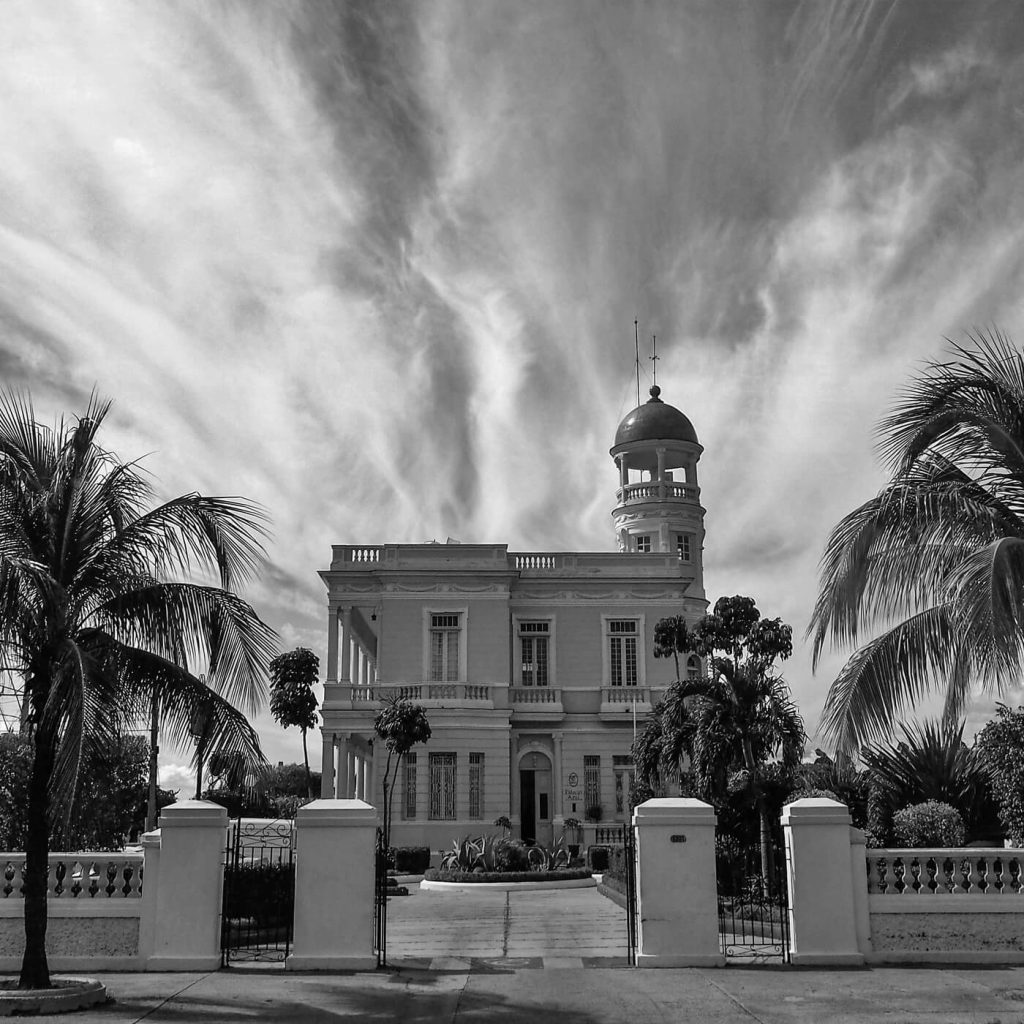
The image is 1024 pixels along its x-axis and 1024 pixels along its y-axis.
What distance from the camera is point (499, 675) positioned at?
37.1m

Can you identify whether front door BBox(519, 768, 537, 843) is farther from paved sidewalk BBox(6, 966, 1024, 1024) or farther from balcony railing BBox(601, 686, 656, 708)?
paved sidewalk BBox(6, 966, 1024, 1024)

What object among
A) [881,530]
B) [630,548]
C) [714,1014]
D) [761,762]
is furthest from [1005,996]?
[630,548]

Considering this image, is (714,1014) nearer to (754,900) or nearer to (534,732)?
(754,900)

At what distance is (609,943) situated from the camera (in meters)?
15.8

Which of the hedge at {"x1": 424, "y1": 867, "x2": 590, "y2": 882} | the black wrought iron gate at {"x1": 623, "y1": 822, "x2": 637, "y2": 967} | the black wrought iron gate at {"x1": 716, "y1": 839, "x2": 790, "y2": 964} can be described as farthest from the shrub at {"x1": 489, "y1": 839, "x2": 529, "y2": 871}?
the black wrought iron gate at {"x1": 623, "y1": 822, "x2": 637, "y2": 967}

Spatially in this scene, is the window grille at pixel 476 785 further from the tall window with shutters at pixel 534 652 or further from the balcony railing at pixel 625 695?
the balcony railing at pixel 625 695

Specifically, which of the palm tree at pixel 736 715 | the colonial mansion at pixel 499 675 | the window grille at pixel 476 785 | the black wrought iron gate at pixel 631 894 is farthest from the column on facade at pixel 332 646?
the black wrought iron gate at pixel 631 894

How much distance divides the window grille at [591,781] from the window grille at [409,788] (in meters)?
5.22

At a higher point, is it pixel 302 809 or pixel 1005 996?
pixel 302 809

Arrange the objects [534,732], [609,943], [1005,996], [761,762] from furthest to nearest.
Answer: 1. [534,732]
2. [761,762]
3. [609,943]
4. [1005,996]

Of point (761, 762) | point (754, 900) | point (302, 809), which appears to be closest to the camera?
point (302, 809)

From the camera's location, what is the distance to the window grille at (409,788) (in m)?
35.5

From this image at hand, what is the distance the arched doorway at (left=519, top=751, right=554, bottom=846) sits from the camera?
3691cm

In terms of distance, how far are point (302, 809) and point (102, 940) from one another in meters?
2.50
